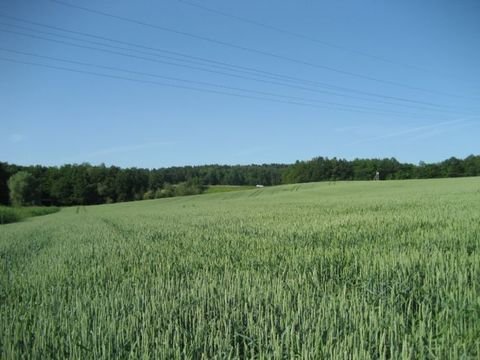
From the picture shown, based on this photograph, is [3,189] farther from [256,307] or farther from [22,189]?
[256,307]

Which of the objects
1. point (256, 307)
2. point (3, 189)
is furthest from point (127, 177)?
point (256, 307)

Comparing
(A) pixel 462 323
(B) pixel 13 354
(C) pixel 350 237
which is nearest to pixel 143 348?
(B) pixel 13 354

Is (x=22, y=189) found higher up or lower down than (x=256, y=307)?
higher up

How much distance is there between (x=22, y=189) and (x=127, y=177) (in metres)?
23.1

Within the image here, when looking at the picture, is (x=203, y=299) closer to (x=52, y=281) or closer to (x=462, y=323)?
(x=462, y=323)

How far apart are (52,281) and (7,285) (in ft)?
2.12

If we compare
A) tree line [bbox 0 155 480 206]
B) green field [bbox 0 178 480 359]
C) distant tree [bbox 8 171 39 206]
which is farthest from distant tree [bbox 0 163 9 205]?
green field [bbox 0 178 480 359]

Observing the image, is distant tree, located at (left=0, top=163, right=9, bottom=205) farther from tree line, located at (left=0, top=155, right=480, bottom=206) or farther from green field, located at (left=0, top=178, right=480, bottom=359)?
green field, located at (left=0, top=178, right=480, bottom=359)

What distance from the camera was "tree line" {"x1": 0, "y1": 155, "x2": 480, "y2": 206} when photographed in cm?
8275

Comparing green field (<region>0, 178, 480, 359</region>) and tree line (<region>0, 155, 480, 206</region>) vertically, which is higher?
tree line (<region>0, 155, 480, 206</region>)

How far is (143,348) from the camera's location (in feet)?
8.57

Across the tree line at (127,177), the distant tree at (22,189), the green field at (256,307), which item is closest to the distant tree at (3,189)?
the tree line at (127,177)

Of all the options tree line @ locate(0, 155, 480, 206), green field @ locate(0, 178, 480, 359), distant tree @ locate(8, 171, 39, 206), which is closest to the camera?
green field @ locate(0, 178, 480, 359)

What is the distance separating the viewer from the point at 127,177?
309ft
